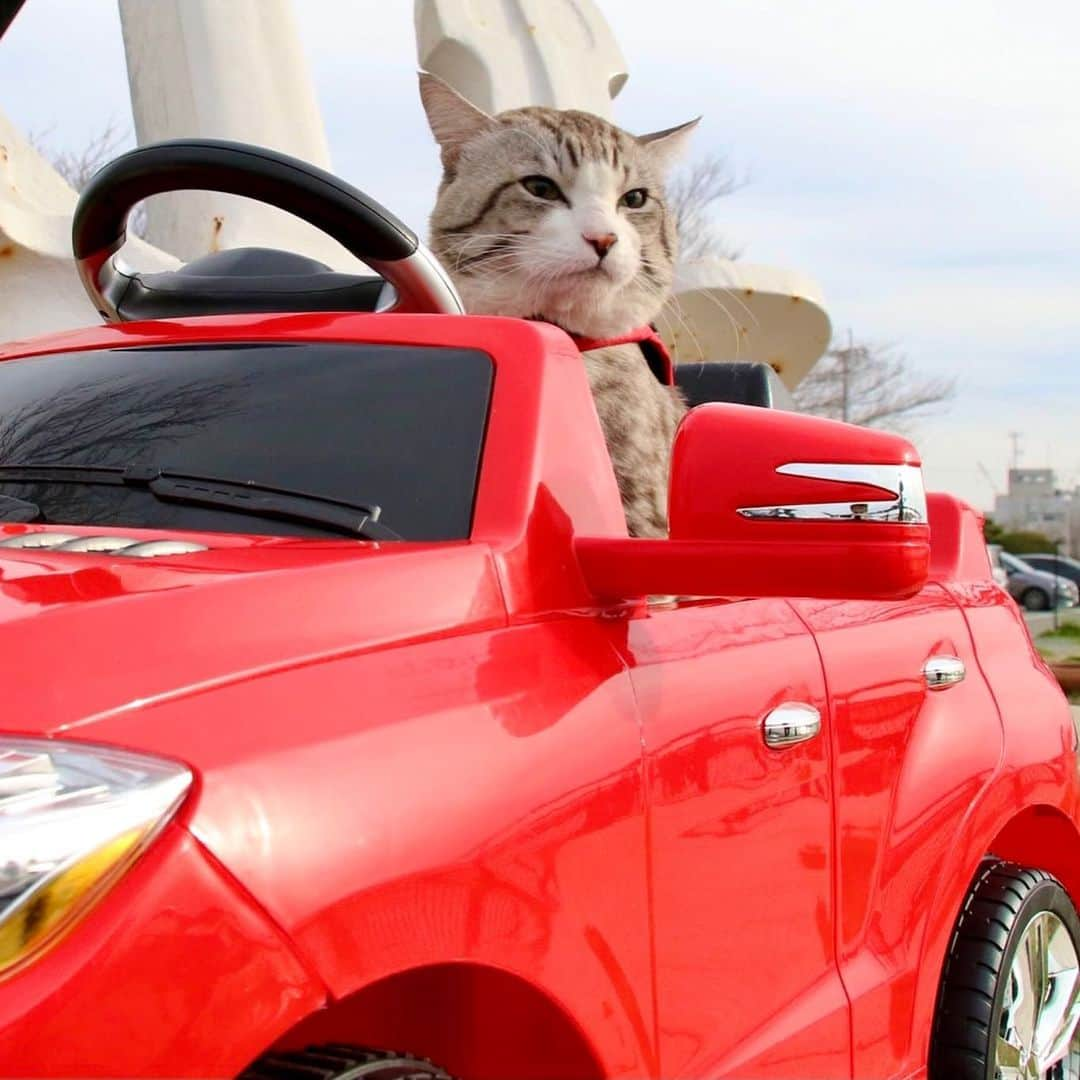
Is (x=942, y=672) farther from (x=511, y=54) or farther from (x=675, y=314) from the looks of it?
(x=511, y=54)

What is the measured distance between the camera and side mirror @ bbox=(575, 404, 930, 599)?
1.58m

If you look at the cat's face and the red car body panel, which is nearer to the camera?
the red car body panel

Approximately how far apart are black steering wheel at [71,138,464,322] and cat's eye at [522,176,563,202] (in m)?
0.91

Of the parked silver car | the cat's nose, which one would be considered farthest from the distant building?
the cat's nose

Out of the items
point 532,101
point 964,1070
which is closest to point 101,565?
point 964,1070

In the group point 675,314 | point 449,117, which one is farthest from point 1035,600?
point 449,117

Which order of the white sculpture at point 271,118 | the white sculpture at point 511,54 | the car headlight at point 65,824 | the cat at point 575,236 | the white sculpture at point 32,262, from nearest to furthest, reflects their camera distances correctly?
the car headlight at point 65,824 → the cat at point 575,236 → the white sculpture at point 32,262 → the white sculpture at point 271,118 → the white sculpture at point 511,54

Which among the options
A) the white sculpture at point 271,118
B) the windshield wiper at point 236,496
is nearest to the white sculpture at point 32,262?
the white sculpture at point 271,118

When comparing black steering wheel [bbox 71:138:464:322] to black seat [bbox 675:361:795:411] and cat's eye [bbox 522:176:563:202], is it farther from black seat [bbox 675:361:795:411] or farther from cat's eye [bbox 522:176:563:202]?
black seat [bbox 675:361:795:411]

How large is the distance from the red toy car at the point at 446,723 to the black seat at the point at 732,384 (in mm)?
1521

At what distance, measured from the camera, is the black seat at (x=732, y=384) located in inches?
158

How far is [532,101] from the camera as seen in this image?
49.9 ft

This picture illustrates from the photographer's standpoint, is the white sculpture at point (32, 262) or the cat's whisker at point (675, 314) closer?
the cat's whisker at point (675, 314)

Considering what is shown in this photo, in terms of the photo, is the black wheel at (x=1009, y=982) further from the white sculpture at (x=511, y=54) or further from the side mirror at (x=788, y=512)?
the white sculpture at (x=511, y=54)
